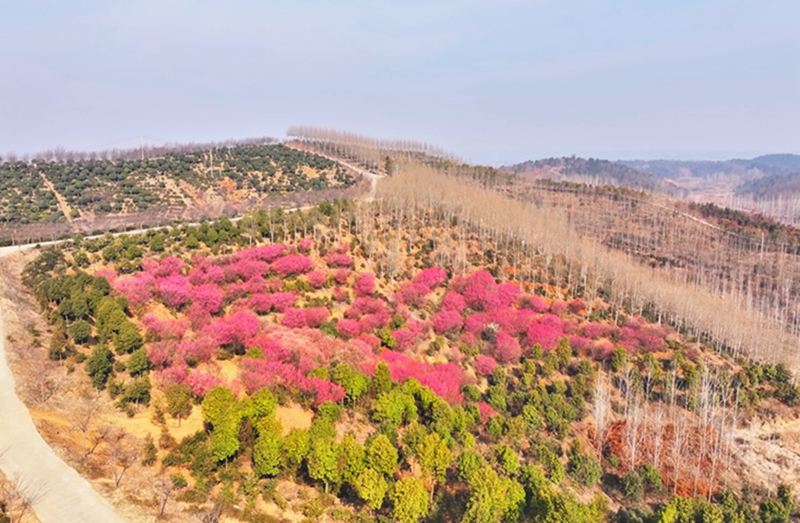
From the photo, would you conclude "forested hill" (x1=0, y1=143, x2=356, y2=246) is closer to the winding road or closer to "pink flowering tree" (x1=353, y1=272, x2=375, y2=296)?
"pink flowering tree" (x1=353, y1=272, x2=375, y2=296)

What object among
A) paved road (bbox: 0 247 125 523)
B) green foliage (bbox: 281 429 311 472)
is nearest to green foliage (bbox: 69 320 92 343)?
paved road (bbox: 0 247 125 523)

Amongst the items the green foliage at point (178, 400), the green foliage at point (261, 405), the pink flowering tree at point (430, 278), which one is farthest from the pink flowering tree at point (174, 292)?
the pink flowering tree at point (430, 278)

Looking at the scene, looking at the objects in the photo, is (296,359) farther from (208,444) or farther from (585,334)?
(585,334)

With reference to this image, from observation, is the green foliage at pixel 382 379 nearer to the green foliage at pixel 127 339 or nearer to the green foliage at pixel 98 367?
→ the green foliage at pixel 127 339

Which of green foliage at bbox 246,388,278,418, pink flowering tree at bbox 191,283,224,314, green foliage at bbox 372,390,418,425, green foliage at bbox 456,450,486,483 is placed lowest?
green foliage at bbox 456,450,486,483

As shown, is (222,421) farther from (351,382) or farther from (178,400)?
(351,382)

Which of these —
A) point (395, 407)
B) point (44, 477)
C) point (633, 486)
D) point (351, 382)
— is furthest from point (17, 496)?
point (633, 486)
